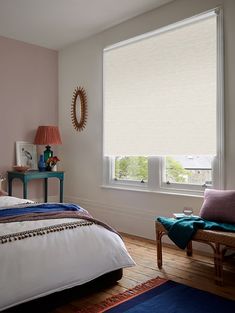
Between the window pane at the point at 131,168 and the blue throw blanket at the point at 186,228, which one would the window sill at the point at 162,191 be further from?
the blue throw blanket at the point at 186,228

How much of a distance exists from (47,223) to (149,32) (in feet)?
8.77

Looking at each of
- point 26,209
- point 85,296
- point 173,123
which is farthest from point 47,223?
point 173,123

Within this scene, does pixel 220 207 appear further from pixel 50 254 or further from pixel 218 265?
pixel 50 254

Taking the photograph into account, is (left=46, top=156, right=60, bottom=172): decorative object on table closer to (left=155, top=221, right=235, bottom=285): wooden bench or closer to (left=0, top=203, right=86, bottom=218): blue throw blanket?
(left=0, top=203, right=86, bottom=218): blue throw blanket

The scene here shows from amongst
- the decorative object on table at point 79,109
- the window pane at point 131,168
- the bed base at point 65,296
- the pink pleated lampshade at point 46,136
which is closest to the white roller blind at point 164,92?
the window pane at point 131,168

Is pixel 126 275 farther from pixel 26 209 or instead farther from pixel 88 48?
pixel 88 48

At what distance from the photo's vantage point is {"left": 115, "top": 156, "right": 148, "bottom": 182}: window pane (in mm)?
4135

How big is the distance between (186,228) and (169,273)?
45 cm

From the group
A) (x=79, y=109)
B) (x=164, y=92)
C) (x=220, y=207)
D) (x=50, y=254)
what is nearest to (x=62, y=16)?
(x=79, y=109)

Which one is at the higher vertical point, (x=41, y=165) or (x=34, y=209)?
(x=41, y=165)

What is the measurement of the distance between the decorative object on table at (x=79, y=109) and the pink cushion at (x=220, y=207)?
245 centimetres

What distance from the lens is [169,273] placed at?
2861 mm

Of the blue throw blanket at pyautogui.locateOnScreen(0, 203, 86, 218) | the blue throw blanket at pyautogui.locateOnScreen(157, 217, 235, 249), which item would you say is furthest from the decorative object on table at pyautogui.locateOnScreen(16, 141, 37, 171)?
the blue throw blanket at pyautogui.locateOnScreen(157, 217, 235, 249)

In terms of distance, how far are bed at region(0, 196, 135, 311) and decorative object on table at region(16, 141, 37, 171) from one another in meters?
2.22
